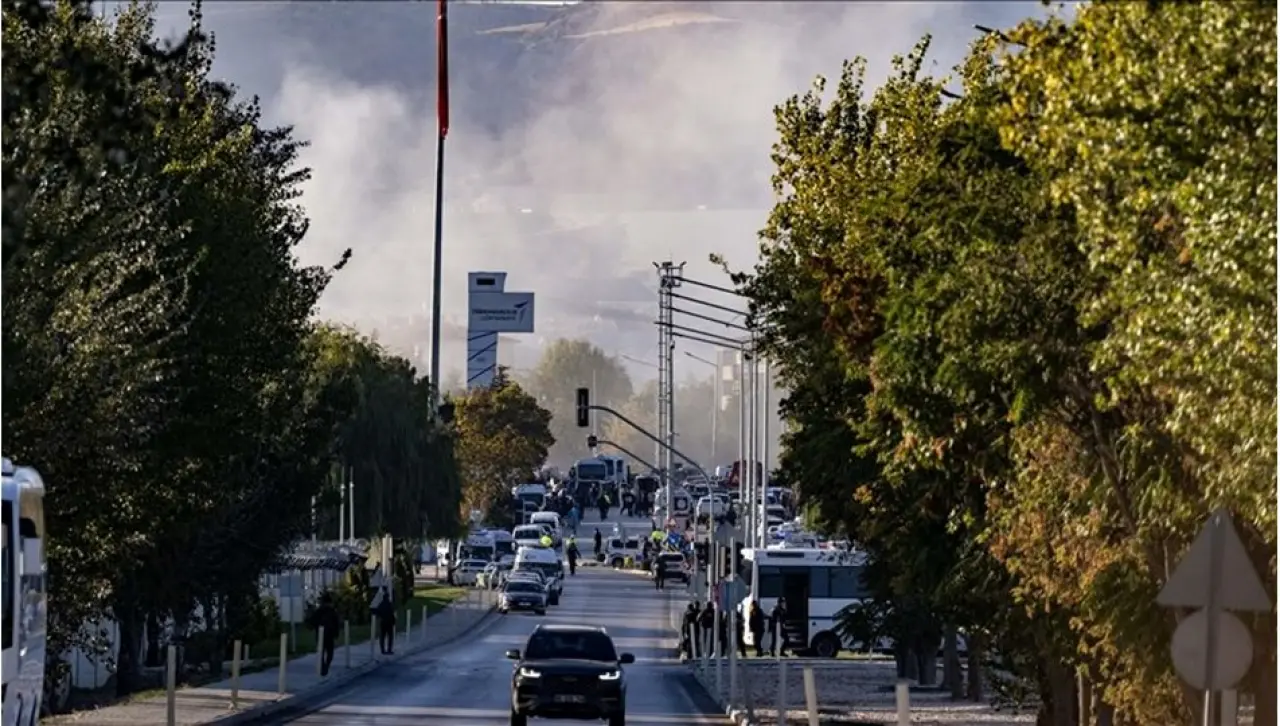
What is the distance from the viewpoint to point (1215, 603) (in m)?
17.1

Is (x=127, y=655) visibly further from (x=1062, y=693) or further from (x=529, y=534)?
(x=529, y=534)

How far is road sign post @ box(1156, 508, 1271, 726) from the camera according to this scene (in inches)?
672

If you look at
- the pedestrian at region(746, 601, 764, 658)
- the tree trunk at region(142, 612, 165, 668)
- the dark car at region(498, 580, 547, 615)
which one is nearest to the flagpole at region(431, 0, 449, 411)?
the dark car at region(498, 580, 547, 615)

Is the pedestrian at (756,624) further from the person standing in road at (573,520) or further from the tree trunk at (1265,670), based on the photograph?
the person standing in road at (573,520)

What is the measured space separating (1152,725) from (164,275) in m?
13.5

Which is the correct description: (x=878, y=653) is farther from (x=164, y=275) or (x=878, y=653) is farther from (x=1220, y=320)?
(x=1220, y=320)

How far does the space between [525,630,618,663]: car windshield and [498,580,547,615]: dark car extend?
57415mm

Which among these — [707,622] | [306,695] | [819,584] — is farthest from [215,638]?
[819,584]

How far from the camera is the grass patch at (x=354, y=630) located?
64525 mm

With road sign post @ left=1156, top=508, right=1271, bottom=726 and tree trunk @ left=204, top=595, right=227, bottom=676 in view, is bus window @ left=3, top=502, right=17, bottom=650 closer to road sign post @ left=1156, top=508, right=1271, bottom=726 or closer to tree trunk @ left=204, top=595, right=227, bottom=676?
road sign post @ left=1156, top=508, right=1271, bottom=726

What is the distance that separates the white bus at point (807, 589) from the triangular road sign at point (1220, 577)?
199 feet

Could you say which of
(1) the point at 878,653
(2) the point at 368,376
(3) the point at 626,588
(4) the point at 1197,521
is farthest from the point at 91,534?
(3) the point at 626,588

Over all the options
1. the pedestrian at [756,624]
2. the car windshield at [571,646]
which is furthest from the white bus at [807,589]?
the car windshield at [571,646]

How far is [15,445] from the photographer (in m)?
28.0
